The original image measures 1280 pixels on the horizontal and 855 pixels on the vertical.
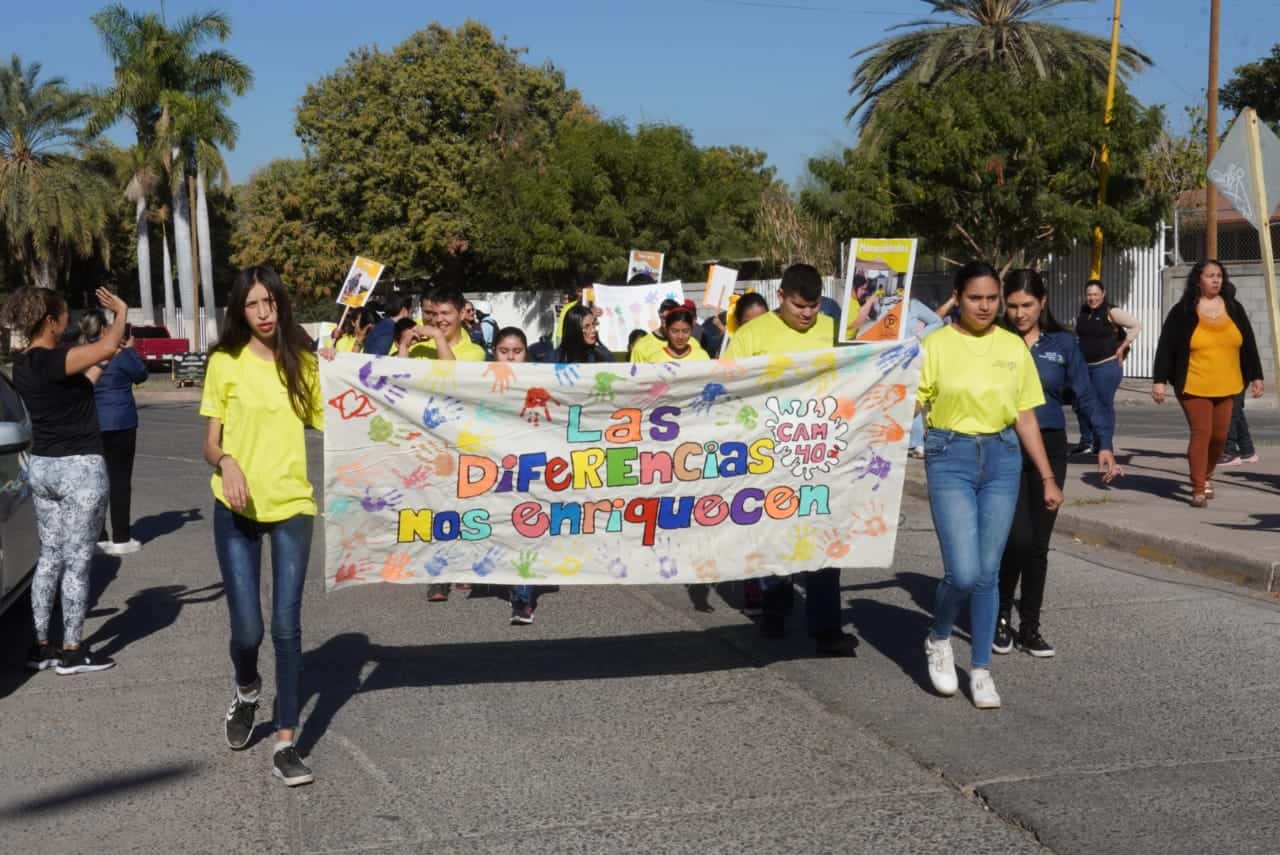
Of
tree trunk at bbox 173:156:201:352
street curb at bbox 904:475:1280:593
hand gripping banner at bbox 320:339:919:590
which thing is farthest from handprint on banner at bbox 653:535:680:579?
tree trunk at bbox 173:156:201:352

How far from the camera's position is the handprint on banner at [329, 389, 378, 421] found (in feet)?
19.3

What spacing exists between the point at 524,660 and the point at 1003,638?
2.28 meters

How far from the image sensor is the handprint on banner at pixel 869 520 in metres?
6.45

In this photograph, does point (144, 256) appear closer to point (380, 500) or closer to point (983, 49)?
point (983, 49)

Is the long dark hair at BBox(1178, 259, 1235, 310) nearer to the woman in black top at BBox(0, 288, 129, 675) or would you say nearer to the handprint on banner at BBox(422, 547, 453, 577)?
the handprint on banner at BBox(422, 547, 453, 577)

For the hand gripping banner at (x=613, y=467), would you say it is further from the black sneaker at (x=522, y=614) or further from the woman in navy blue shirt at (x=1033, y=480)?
the black sneaker at (x=522, y=614)

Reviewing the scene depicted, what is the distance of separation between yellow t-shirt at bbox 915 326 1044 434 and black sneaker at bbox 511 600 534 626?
2623 millimetres

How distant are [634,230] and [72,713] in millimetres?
36366

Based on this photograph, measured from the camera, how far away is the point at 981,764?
17.5 feet

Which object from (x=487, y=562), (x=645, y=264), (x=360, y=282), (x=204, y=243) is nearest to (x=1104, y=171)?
(x=645, y=264)

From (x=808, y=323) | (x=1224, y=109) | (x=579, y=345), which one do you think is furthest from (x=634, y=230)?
(x=808, y=323)

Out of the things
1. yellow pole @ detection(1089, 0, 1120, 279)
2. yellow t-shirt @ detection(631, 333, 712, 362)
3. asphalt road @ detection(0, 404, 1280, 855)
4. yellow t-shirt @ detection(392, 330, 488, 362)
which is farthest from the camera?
yellow pole @ detection(1089, 0, 1120, 279)

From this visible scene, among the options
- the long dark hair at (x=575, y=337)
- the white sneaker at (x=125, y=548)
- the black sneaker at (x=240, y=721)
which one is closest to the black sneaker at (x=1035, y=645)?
the black sneaker at (x=240, y=721)

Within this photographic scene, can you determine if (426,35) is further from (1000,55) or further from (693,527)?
(693,527)
